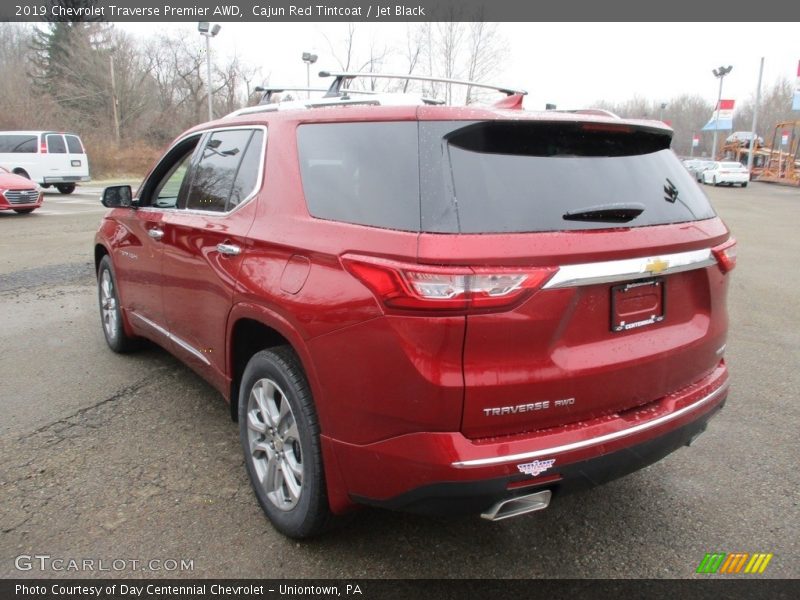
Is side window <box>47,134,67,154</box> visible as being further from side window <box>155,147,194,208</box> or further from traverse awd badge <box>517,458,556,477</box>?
traverse awd badge <box>517,458,556,477</box>

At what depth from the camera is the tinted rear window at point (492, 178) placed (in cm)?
210

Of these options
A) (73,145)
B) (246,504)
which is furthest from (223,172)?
(73,145)

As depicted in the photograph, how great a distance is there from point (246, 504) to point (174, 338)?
4.43ft

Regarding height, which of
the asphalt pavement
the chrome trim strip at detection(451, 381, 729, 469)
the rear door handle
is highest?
the rear door handle

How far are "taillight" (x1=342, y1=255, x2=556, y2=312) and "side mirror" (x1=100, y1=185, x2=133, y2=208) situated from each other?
3.09 metres

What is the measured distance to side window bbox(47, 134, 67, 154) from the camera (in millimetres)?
21938

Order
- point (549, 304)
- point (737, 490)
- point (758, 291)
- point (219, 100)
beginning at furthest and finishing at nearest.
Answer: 1. point (219, 100)
2. point (758, 291)
3. point (737, 490)
4. point (549, 304)

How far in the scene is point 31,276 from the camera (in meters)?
8.30

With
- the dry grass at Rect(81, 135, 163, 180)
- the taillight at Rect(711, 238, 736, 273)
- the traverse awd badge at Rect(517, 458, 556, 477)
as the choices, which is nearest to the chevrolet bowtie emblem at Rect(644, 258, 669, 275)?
the taillight at Rect(711, 238, 736, 273)

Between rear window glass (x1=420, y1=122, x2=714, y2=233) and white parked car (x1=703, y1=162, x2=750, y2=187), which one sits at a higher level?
rear window glass (x1=420, y1=122, x2=714, y2=233)

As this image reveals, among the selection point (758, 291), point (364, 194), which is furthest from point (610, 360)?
point (758, 291)

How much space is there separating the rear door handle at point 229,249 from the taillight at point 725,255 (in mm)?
2072

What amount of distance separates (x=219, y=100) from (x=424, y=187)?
5851 cm

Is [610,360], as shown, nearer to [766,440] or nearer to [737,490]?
[737,490]
